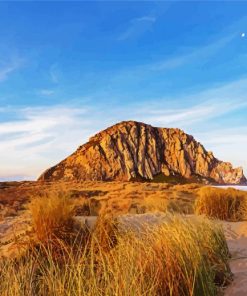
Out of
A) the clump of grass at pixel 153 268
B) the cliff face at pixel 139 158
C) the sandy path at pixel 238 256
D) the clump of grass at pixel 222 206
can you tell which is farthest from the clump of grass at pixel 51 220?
the cliff face at pixel 139 158

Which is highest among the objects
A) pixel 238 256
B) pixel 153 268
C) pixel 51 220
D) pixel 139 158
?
pixel 139 158

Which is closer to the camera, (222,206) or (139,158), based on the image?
(222,206)

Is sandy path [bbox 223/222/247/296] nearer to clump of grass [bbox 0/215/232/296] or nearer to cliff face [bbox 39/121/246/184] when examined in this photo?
clump of grass [bbox 0/215/232/296]

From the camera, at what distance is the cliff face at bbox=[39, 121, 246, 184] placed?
6594 centimetres

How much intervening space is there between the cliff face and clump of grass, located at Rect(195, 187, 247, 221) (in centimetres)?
4735

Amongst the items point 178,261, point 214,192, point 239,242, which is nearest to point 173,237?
point 178,261

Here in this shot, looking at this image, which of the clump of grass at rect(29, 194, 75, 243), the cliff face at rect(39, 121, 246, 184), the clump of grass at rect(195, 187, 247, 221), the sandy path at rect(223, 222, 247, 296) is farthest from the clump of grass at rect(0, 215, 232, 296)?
the cliff face at rect(39, 121, 246, 184)

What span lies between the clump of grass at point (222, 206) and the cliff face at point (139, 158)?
47.3 m

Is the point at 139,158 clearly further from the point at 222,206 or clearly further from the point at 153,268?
the point at 153,268

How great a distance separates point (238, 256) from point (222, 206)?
5.78 meters

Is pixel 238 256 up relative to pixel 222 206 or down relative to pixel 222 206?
down

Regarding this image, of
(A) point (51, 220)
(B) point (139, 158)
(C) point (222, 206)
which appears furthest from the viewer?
(B) point (139, 158)

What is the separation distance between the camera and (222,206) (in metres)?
→ 13.2

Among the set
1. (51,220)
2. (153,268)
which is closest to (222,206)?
(51,220)
